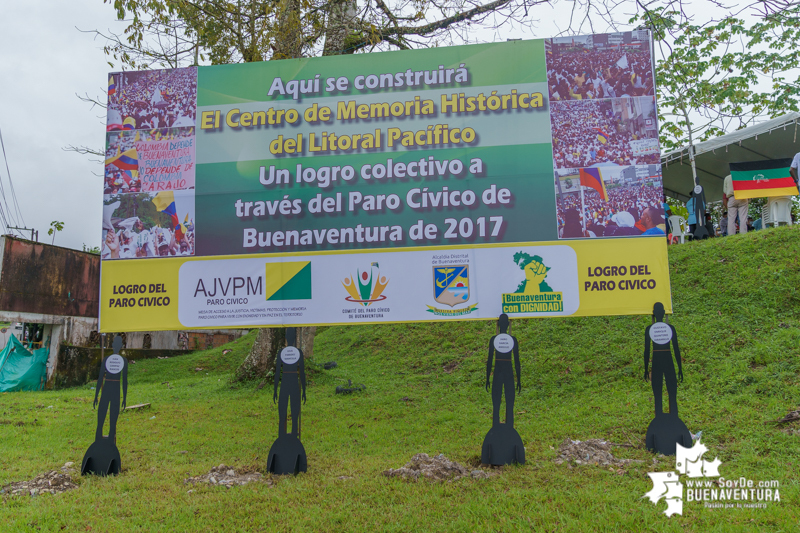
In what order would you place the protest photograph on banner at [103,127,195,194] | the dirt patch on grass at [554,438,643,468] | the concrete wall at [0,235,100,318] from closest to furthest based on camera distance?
1. the dirt patch on grass at [554,438,643,468]
2. the protest photograph on banner at [103,127,195,194]
3. the concrete wall at [0,235,100,318]

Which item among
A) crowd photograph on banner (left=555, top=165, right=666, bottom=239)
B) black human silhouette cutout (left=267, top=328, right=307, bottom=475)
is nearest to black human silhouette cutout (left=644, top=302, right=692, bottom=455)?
A: crowd photograph on banner (left=555, top=165, right=666, bottom=239)

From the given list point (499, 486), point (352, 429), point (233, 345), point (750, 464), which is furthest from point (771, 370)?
point (233, 345)

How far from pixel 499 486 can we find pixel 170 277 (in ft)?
12.8

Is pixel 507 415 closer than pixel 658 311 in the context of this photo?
Yes

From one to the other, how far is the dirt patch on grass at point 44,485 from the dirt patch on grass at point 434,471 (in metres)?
2.85

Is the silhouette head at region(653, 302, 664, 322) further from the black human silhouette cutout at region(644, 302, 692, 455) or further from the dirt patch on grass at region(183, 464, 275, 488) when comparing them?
the dirt patch on grass at region(183, 464, 275, 488)

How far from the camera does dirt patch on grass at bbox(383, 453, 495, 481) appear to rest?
4504mm

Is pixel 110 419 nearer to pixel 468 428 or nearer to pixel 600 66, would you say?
pixel 468 428

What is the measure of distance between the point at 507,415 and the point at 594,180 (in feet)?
8.44

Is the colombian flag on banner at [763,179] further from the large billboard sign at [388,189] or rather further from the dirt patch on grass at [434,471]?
the dirt patch on grass at [434,471]

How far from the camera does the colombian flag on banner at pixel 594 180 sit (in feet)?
17.7

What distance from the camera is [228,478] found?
474cm

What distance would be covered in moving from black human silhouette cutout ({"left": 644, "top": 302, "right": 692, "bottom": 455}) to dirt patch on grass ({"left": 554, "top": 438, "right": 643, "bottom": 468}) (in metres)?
0.35

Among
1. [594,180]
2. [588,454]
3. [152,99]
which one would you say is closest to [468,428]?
[588,454]
